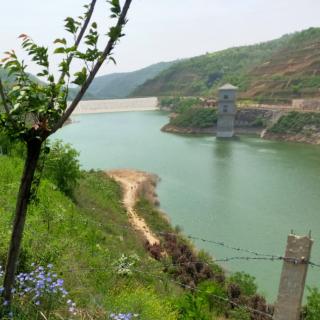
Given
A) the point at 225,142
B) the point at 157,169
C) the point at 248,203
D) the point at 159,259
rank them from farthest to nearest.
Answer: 1. the point at 225,142
2. the point at 157,169
3. the point at 248,203
4. the point at 159,259

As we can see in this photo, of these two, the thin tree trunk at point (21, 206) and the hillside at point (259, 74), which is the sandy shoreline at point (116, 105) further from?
the thin tree trunk at point (21, 206)

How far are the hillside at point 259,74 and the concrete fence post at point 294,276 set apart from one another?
4675 centimetres

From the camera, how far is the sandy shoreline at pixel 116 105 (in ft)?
257

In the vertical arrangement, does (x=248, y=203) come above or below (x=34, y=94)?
below

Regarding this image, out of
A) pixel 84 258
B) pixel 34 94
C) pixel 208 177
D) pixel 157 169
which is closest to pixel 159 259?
pixel 84 258

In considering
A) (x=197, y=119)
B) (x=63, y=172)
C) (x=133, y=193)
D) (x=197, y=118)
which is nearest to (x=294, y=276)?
(x=63, y=172)

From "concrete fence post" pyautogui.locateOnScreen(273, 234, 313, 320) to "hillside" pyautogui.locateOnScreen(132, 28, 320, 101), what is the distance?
46.8 meters

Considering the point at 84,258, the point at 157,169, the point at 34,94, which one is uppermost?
the point at 34,94

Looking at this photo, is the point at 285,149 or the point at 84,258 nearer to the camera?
the point at 84,258

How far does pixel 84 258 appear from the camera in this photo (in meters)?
4.78

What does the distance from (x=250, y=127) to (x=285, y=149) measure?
11.4 meters

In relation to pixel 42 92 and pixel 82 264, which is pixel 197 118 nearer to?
pixel 82 264

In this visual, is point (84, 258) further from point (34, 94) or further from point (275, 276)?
point (275, 276)

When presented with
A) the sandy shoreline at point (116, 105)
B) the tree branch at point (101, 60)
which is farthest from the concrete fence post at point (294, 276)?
the sandy shoreline at point (116, 105)
